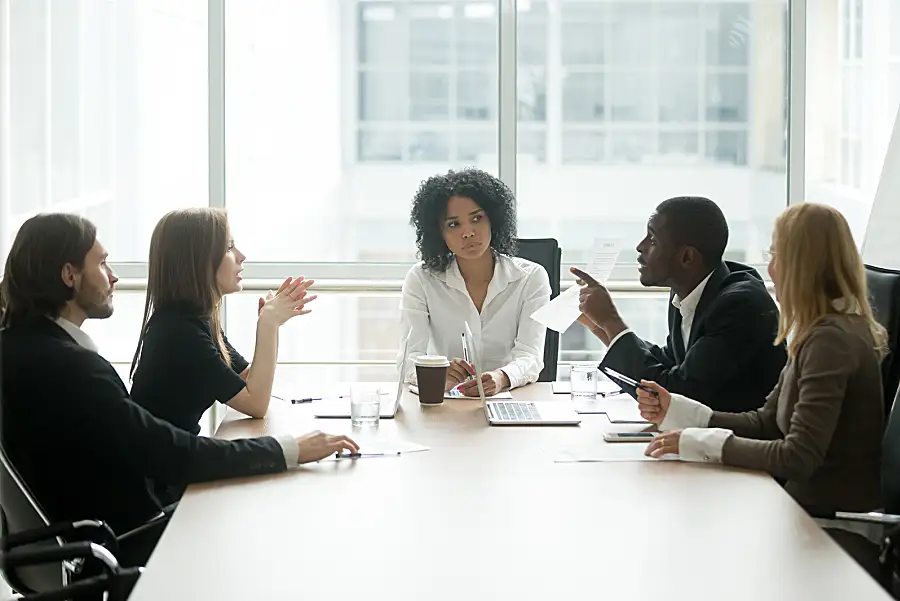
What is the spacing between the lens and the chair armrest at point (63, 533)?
2014 mm

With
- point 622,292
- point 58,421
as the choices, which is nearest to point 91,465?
point 58,421

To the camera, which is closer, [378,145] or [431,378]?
[431,378]

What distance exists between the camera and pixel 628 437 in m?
2.45

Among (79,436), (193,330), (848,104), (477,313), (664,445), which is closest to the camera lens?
(79,436)

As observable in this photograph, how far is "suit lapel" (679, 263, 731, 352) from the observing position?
9.00 feet

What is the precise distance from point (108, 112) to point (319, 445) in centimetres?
292

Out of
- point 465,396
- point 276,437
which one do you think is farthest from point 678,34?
point 276,437

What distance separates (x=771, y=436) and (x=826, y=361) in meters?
0.33

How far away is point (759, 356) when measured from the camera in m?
2.65

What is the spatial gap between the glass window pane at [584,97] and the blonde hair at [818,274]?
241 centimetres

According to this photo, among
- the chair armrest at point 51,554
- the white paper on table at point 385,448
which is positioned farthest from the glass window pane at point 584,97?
the chair armrest at point 51,554

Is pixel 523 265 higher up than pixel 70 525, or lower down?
higher up

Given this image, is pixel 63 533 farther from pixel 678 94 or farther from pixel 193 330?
pixel 678 94

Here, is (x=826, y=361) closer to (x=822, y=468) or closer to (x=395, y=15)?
(x=822, y=468)
